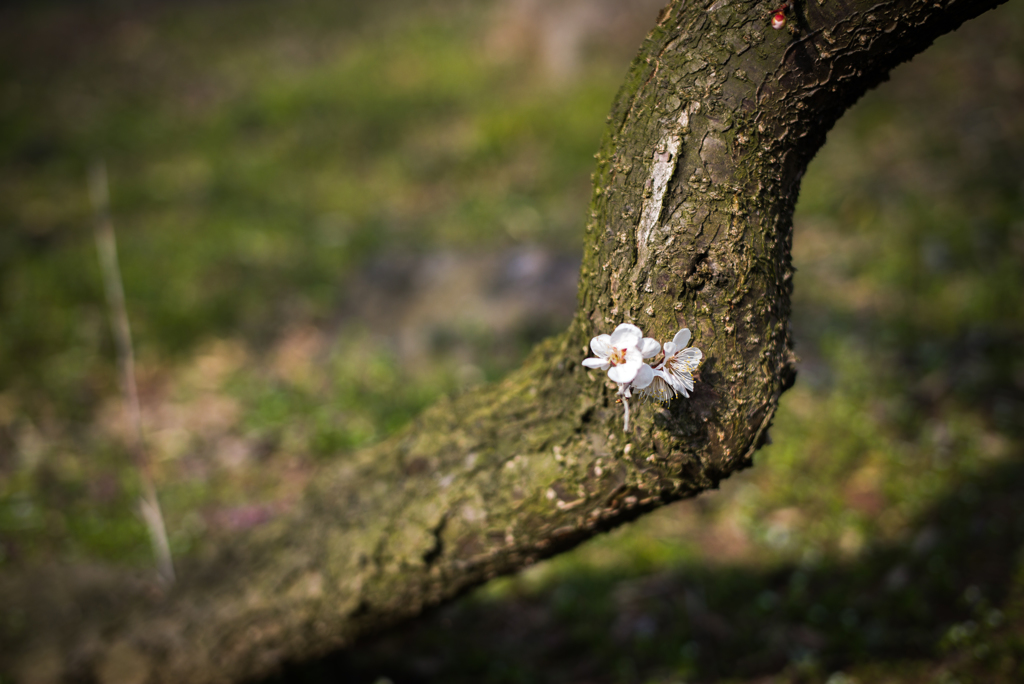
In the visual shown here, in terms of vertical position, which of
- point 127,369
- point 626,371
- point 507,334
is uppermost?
point 507,334

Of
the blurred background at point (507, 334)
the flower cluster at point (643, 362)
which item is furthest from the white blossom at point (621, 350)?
the blurred background at point (507, 334)

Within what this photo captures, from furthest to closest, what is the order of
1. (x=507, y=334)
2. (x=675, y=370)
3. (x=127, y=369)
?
(x=507, y=334), (x=127, y=369), (x=675, y=370)

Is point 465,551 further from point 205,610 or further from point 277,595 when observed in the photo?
point 205,610

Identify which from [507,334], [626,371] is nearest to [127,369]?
[507,334]

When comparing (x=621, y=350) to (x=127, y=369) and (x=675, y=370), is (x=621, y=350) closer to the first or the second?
(x=675, y=370)

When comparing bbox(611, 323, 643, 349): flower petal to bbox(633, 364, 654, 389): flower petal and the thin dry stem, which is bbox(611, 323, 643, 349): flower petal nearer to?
bbox(633, 364, 654, 389): flower petal

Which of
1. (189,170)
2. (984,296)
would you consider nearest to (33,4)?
(189,170)
